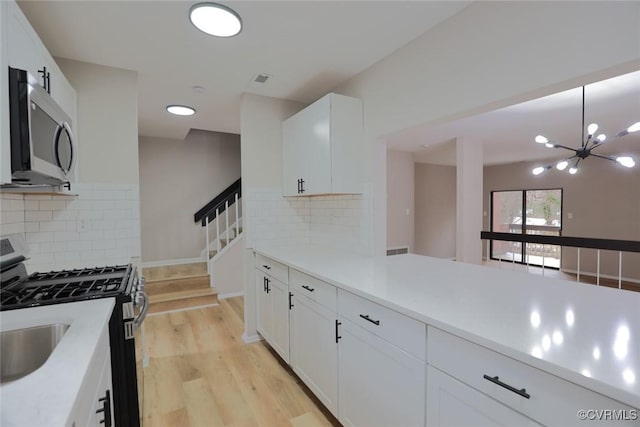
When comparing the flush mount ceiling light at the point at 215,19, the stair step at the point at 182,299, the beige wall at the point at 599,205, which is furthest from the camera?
the beige wall at the point at 599,205

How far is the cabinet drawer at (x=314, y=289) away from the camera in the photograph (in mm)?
1755

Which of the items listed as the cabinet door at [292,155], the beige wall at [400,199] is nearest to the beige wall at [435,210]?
the beige wall at [400,199]

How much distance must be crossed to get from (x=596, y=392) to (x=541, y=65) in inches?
53.7

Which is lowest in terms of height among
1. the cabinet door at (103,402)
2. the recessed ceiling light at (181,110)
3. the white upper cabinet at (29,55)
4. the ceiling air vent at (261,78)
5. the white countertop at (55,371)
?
the cabinet door at (103,402)

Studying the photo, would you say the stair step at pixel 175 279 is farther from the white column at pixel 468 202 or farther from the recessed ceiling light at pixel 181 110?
the white column at pixel 468 202

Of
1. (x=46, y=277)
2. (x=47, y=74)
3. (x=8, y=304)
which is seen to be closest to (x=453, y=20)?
(x=47, y=74)

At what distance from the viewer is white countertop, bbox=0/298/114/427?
639 millimetres

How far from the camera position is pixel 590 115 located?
3.70 metres

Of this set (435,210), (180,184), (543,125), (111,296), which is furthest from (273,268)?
(435,210)

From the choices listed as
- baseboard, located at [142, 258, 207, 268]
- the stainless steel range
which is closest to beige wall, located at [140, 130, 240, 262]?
baseboard, located at [142, 258, 207, 268]

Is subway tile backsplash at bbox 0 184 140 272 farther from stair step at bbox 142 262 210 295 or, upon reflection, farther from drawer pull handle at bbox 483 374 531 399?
drawer pull handle at bbox 483 374 531 399

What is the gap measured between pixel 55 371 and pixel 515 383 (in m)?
1.31

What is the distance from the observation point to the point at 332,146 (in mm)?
2449

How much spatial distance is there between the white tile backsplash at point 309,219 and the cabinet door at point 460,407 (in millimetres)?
1449
